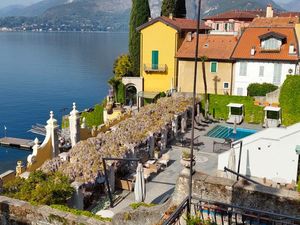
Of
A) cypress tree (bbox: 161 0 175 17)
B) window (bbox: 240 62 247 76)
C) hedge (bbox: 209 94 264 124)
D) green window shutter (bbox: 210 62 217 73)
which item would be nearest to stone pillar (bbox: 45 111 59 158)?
hedge (bbox: 209 94 264 124)

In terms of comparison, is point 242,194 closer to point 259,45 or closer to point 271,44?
point 271,44

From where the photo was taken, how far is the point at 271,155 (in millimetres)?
18703

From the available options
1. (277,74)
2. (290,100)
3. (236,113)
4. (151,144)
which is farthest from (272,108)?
(151,144)

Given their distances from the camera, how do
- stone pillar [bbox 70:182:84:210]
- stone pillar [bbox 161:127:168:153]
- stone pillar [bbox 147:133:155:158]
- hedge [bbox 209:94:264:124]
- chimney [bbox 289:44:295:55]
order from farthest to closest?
chimney [bbox 289:44:295:55]
hedge [bbox 209:94:264:124]
stone pillar [bbox 161:127:168:153]
stone pillar [bbox 147:133:155:158]
stone pillar [bbox 70:182:84:210]

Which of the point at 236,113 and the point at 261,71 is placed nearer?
the point at 236,113

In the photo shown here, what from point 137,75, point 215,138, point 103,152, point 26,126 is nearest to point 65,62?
point 26,126

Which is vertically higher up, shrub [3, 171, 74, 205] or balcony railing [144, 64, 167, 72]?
balcony railing [144, 64, 167, 72]

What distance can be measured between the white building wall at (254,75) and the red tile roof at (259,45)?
0.59 meters

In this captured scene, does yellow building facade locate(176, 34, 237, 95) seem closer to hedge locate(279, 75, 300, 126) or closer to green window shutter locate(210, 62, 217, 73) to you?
green window shutter locate(210, 62, 217, 73)

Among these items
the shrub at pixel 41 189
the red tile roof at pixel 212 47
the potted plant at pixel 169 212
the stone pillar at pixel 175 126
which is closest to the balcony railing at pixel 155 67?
the red tile roof at pixel 212 47

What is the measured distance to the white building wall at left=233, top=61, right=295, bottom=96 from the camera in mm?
32656

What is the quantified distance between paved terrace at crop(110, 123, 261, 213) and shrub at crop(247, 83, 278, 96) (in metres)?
7.07

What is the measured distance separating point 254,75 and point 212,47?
17.1 ft

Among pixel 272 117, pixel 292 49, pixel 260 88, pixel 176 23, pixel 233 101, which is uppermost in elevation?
pixel 176 23
